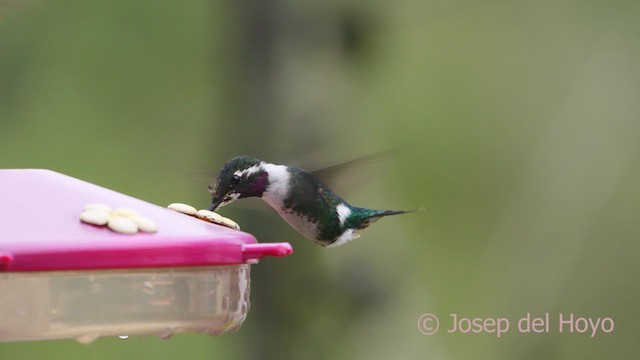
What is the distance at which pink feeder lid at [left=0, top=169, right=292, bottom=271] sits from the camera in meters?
1.42

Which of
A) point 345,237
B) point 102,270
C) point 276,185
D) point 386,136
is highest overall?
point 102,270

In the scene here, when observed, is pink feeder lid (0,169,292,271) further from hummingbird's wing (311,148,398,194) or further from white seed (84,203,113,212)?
hummingbird's wing (311,148,398,194)

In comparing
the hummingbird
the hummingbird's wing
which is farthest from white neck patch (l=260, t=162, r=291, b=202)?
the hummingbird's wing

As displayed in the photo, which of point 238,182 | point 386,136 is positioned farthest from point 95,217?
point 386,136

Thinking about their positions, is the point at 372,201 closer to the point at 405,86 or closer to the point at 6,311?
the point at 405,86

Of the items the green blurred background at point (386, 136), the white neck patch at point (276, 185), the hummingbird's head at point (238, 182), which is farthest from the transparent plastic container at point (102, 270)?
the green blurred background at point (386, 136)

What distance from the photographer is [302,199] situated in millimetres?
2635

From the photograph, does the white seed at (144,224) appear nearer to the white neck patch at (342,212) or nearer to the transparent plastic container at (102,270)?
the transparent plastic container at (102,270)

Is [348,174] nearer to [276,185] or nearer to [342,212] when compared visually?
[342,212]

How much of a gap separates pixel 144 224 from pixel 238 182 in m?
0.80

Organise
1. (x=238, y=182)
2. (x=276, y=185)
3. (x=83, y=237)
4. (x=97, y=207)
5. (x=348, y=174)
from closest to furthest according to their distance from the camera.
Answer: (x=83, y=237) → (x=97, y=207) → (x=238, y=182) → (x=276, y=185) → (x=348, y=174)

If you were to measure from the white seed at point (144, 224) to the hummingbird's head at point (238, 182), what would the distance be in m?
0.69

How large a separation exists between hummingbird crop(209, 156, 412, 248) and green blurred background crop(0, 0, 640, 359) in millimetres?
532

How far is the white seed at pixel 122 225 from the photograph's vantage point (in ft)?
4.98
